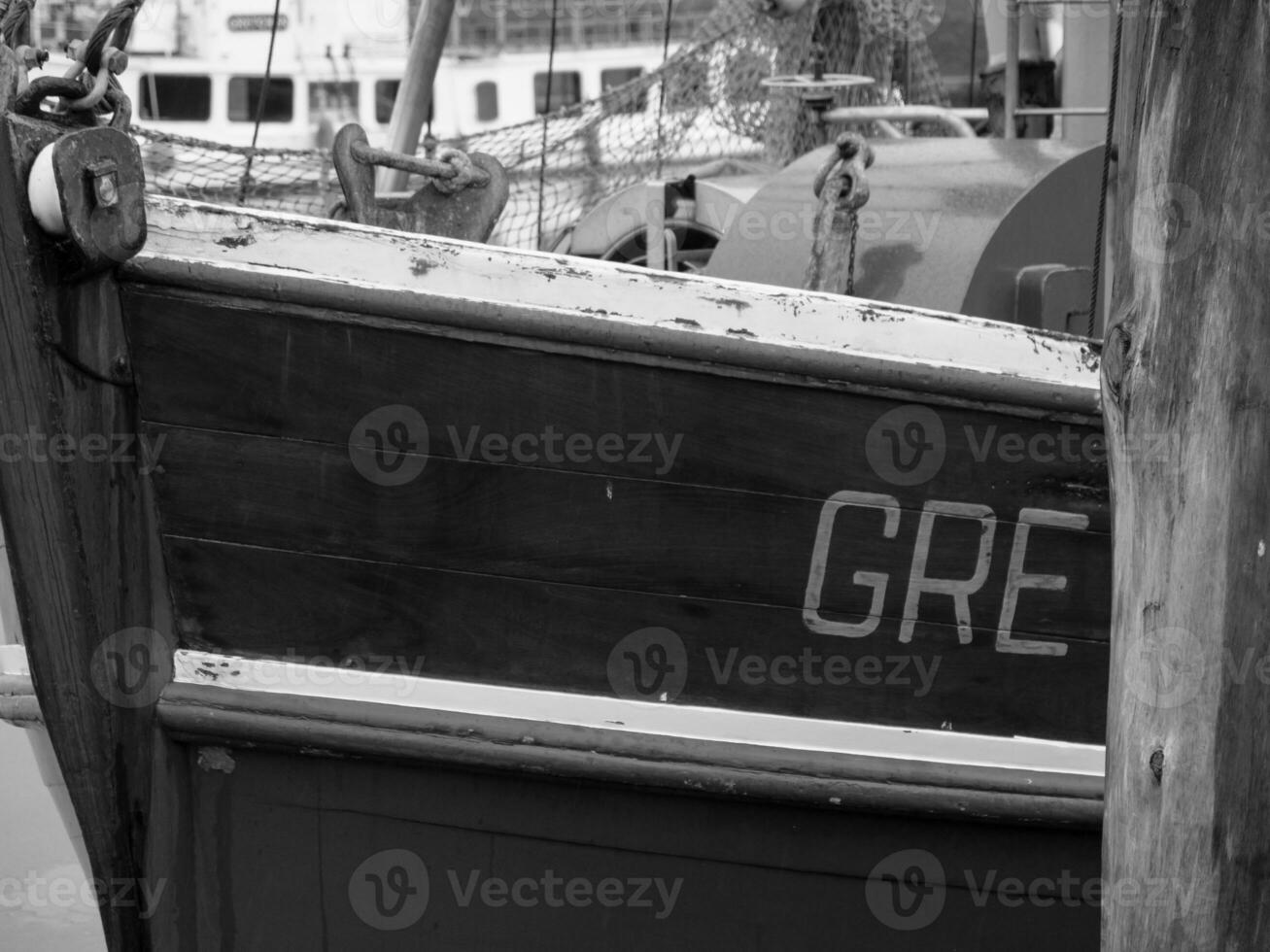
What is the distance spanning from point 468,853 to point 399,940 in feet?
0.83

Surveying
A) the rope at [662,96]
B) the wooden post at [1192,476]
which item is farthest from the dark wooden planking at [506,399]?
the rope at [662,96]

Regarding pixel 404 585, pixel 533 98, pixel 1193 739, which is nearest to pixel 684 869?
pixel 404 585

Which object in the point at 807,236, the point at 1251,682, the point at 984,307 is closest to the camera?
the point at 1251,682

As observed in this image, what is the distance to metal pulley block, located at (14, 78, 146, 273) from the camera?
2322 millimetres

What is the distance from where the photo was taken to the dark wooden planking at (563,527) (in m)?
2.62

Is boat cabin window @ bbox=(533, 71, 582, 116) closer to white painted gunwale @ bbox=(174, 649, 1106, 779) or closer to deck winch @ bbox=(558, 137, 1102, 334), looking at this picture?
deck winch @ bbox=(558, 137, 1102, 334)

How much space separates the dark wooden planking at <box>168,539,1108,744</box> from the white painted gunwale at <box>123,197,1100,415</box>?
49 cm

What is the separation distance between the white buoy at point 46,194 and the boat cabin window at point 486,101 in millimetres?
22168

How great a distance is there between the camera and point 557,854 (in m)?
2.83

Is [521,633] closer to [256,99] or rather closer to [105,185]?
[105,185]

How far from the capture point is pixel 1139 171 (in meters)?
2.13

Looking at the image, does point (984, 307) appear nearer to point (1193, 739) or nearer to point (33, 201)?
point (1193, 739)

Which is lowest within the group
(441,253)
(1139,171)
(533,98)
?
(533,98)

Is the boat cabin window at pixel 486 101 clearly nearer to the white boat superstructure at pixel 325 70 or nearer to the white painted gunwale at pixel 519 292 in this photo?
the white boat superstructure at pixel 325 70
